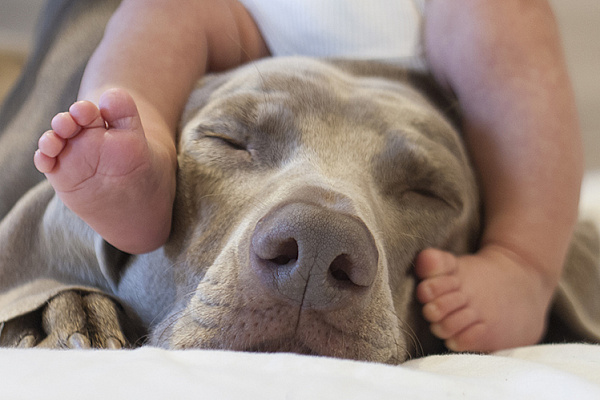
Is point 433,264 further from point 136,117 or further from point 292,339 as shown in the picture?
point 136,117

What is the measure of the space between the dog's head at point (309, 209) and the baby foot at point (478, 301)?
0.16ft

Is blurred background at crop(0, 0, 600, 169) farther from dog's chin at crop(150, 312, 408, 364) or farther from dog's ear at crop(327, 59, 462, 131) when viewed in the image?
dog's chin at crop(150, 312, 408, 364)

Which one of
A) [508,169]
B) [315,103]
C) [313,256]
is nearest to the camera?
[313,256]

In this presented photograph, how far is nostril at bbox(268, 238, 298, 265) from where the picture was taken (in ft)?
2.80

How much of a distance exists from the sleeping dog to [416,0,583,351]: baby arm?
67mm

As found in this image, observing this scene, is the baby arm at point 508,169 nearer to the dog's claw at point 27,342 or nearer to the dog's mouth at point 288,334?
the dog's mouth at point 288,334

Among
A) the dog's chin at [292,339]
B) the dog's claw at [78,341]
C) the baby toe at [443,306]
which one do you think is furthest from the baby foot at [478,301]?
the dog's claw at [78,341]

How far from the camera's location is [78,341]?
1018mm

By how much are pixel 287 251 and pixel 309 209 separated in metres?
0.07

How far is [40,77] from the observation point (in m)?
2.01

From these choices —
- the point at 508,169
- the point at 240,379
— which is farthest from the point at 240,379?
the point at 508,169

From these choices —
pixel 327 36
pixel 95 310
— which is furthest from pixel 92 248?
pixel 327 36

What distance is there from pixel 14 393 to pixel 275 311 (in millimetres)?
371

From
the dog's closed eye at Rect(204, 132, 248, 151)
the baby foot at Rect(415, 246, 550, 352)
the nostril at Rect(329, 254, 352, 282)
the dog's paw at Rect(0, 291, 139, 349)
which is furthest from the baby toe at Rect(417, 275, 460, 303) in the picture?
the dog's paw at Rect(0, 291, 139, 349)
